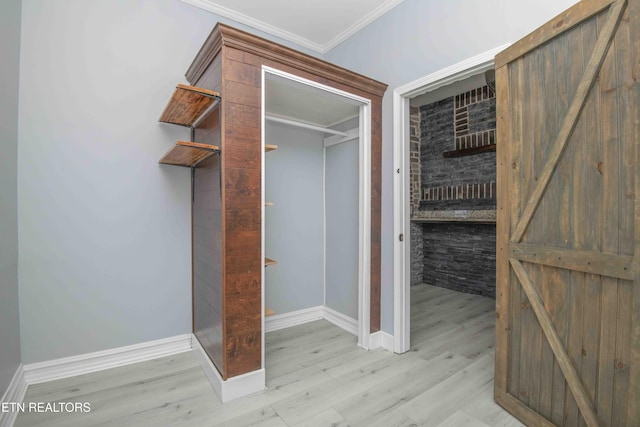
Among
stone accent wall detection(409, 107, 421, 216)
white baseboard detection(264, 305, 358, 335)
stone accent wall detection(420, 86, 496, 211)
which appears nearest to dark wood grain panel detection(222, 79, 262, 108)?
white baseboard detection(264, 305, 358, 335)

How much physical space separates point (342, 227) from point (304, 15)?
2074mm

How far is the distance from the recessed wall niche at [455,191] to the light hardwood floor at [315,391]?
1.85 m

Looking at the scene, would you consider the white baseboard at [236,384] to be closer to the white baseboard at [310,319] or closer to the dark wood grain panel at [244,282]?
the dark wood grain panel at [244,282]

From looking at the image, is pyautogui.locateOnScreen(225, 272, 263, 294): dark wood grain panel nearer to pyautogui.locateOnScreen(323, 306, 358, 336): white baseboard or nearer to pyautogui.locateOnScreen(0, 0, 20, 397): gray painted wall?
pyautogui.locateOnScreen(0, 0, 20, 397): gray painted wall

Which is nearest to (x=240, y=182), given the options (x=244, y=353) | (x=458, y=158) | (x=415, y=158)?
(x=244, y=353)

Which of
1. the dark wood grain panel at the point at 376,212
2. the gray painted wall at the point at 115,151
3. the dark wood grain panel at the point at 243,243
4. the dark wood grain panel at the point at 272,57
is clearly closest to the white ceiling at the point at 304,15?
the gray painted wall at the point at 115,151

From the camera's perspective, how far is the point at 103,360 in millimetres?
2168

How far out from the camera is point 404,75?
2449 millimetres

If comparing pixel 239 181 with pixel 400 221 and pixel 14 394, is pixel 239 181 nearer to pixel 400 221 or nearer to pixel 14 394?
pixel 400 221

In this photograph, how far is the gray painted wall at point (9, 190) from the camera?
5.49 feet

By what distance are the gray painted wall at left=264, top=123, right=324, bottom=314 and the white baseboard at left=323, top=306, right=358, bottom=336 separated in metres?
0.15

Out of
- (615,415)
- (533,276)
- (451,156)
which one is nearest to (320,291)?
(533,276)

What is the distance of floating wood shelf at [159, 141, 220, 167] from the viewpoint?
66.6 inches

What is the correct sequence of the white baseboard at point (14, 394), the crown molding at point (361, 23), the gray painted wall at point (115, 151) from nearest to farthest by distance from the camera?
the white baseboard at point (14, 394), the gray painted wall at point (115, 151), the crown molding at point (361, 23)
